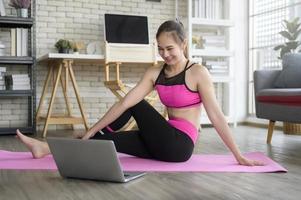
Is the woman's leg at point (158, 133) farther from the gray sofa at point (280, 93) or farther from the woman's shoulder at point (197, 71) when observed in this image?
the gray sofa at point (280, 93)

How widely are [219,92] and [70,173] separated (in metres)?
3.87

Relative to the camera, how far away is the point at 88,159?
1951mm

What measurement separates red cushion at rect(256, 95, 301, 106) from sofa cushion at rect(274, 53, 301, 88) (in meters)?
0.28

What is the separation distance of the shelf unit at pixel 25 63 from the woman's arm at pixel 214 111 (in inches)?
98.4

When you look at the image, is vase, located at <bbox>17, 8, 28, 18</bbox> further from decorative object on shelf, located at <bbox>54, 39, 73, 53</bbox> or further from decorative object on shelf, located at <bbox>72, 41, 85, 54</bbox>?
decorative object on shelf, located at <bbox>72, 41, 85, 54</bbox>

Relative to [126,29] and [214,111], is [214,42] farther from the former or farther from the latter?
[214,111]

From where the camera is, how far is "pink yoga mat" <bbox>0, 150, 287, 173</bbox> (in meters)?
2.29

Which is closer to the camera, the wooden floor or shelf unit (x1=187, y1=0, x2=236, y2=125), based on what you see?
the wooden floor

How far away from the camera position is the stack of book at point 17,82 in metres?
4.32

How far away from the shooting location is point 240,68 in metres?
5.68

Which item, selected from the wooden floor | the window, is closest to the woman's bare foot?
the wooden floor

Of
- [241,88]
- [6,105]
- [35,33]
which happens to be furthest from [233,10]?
[6,105]

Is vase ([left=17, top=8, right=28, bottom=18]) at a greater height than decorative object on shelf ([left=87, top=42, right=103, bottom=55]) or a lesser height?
greater

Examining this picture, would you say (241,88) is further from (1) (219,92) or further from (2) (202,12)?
(2) (202,12)
